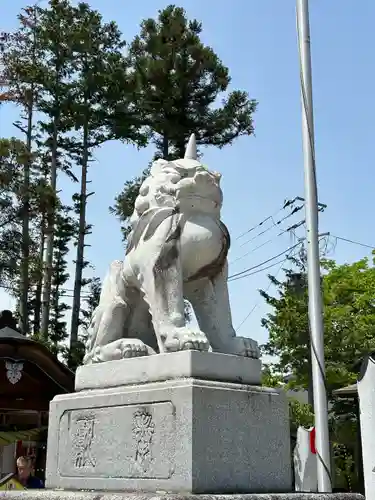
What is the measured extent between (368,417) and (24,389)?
7036 mm

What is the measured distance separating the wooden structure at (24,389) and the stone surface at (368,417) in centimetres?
563

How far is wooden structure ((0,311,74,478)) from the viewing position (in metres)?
10.1

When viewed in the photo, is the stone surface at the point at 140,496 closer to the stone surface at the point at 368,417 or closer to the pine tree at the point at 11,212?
the stone surface at the point at 368,417

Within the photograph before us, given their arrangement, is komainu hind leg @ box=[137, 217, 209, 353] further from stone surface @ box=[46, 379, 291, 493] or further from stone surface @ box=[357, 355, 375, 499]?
stone surface @ box=[357, 355, 375, 499]

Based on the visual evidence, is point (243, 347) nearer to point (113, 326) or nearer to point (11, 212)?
point (113, 326)

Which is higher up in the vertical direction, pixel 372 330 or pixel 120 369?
pixel 372 330

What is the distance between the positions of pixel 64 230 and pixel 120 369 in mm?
14636

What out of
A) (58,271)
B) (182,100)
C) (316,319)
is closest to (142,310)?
(316,319)

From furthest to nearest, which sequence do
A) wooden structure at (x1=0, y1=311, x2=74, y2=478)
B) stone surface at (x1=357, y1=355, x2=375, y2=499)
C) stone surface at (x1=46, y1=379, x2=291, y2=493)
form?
wooden structure at (x1=0, y1=311, x2=74, y2=478)
stone surface at (x1=357, y1=355, x2=375, y2=499)
stone surface at (x1=46, y1=379, x2=291, y2=493)

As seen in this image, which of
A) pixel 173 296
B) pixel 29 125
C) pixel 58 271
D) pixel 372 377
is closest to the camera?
pixel 173 296

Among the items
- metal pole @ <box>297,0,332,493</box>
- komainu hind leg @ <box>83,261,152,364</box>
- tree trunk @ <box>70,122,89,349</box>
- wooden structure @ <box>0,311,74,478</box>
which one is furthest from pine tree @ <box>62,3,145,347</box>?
komainu hind leg @ <box>83,261,152,364</box>

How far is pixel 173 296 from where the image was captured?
11.2ft

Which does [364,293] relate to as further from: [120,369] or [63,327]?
[120,369]

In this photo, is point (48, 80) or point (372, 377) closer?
point (372, 377)
